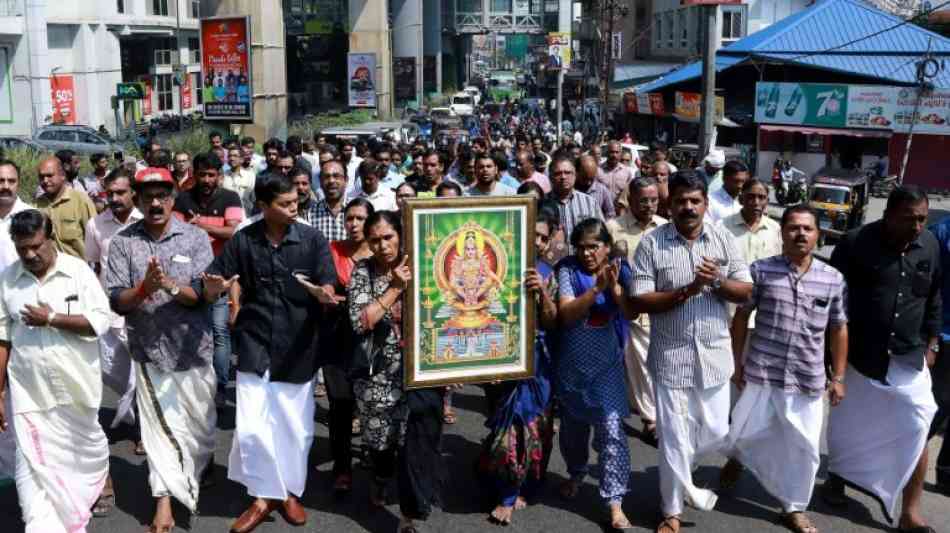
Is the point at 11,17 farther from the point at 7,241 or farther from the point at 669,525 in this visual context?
the point at 669,525

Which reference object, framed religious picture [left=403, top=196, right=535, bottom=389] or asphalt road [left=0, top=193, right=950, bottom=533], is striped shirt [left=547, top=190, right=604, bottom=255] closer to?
asphalt road [left=0, top=193, right=950, bottom=533]

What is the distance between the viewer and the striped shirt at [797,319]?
16.2 ft

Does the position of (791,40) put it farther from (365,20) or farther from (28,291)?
(28,291)

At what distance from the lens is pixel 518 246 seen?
4867 millimetres

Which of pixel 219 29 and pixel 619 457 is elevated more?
pixel 219 29

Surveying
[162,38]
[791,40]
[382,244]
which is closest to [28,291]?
[382,244]

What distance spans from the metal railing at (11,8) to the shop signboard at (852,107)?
82.6 ft

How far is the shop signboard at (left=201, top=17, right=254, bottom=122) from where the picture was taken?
859 inches

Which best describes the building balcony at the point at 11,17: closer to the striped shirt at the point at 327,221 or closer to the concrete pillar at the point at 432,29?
the striped shirt at the point at 327,221

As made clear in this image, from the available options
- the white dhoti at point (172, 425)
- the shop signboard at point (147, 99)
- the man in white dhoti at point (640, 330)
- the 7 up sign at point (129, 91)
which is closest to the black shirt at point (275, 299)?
the white dhoti at point (172, 425)

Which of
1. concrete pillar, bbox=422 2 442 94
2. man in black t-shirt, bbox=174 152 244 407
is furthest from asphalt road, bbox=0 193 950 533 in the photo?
concrete pillar, bbox=422 2 442 94

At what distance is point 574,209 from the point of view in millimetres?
7746

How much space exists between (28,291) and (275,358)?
1.22 meters

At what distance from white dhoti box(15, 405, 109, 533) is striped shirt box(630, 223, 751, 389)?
9.46ft
